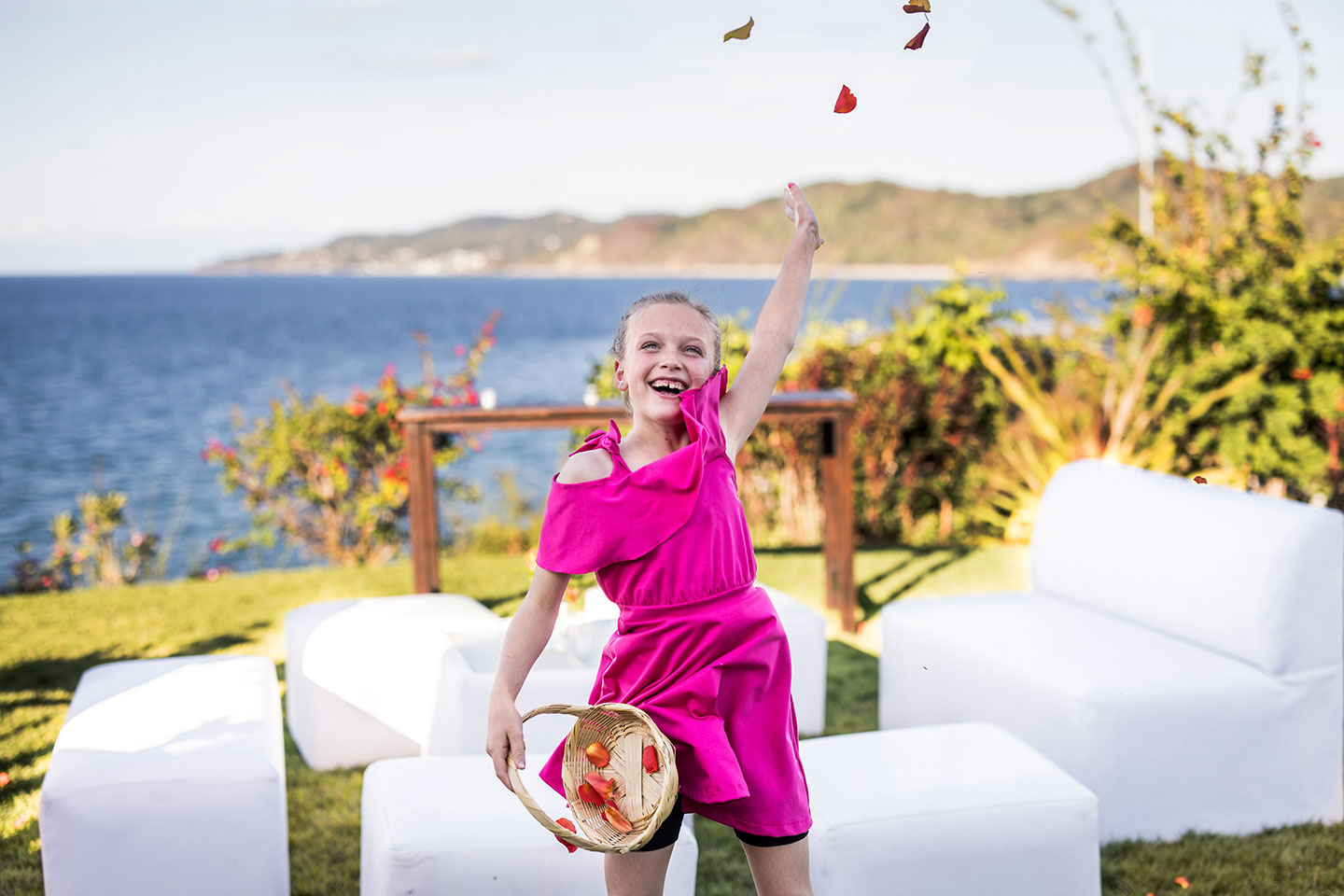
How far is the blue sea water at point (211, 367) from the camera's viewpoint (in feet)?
52.9

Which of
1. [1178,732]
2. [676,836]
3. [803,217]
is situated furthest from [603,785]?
[1178,732]

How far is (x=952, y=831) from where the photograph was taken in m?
2.24

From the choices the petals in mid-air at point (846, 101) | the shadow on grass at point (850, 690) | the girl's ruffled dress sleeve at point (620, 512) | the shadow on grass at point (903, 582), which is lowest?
the shadow on grass at point (850, 690)

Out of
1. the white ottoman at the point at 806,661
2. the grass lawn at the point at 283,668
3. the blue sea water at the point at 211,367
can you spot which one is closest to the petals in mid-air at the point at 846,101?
the blue sea water at the point at 211,367

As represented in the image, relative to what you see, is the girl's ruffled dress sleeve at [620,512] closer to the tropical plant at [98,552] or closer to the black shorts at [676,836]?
the black shorts at [676,836]

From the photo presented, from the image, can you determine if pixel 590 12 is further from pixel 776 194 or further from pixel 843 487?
pixel 776 194

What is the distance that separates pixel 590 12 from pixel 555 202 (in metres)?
23.6

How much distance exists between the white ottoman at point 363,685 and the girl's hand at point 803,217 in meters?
1.94

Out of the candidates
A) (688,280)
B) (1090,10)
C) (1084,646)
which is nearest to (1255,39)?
(1090,10)

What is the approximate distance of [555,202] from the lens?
61.4 metres

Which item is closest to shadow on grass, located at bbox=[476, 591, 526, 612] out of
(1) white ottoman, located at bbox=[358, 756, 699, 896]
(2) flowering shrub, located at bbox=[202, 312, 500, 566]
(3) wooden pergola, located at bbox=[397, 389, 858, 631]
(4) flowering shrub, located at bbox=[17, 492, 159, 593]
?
(3) wooden pergola, located at bbox=[397, 389, 858, 631]

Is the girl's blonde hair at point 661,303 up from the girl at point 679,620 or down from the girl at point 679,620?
up

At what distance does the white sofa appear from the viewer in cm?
284

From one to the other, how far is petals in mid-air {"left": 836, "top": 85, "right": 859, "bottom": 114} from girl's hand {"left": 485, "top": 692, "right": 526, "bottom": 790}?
3.80ft
